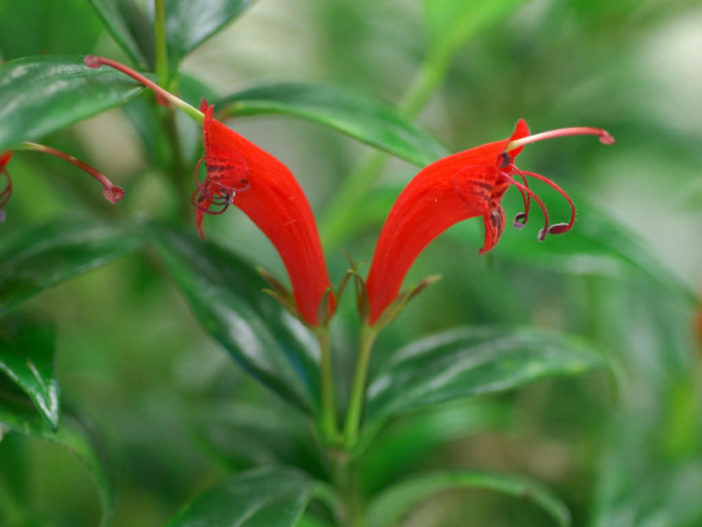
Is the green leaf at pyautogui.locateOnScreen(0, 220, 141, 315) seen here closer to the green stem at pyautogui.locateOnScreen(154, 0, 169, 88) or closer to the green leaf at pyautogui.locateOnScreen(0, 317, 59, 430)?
the green leaf at pyautogui.locateOnScreen(0, 317, 59, 430)

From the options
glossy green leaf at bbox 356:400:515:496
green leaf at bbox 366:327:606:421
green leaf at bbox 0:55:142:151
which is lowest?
glossy green leaf at bbox 356:400:515:496

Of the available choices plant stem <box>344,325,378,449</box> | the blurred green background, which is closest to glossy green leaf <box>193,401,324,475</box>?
the blurred green background

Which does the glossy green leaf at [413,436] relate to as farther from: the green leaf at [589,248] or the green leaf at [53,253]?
the green leaf at [53,253]

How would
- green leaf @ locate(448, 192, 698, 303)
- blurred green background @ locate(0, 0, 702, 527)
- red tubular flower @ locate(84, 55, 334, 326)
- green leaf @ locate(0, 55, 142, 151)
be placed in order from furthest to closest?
blurred green background @ locate(0, 0, 702, 527), green leaf @ locate(448, 192, 698, 303), red tubular flower @ locate(84, 55, 334, 326), green leaf @ locate(0, 55, 142, 151)

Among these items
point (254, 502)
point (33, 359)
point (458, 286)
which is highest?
point (33, 359)

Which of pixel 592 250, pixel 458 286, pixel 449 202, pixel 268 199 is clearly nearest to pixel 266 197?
pixel 268 199

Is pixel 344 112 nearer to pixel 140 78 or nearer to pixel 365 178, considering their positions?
pixel 140 78

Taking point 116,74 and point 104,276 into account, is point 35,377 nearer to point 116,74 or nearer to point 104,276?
point 116,74
